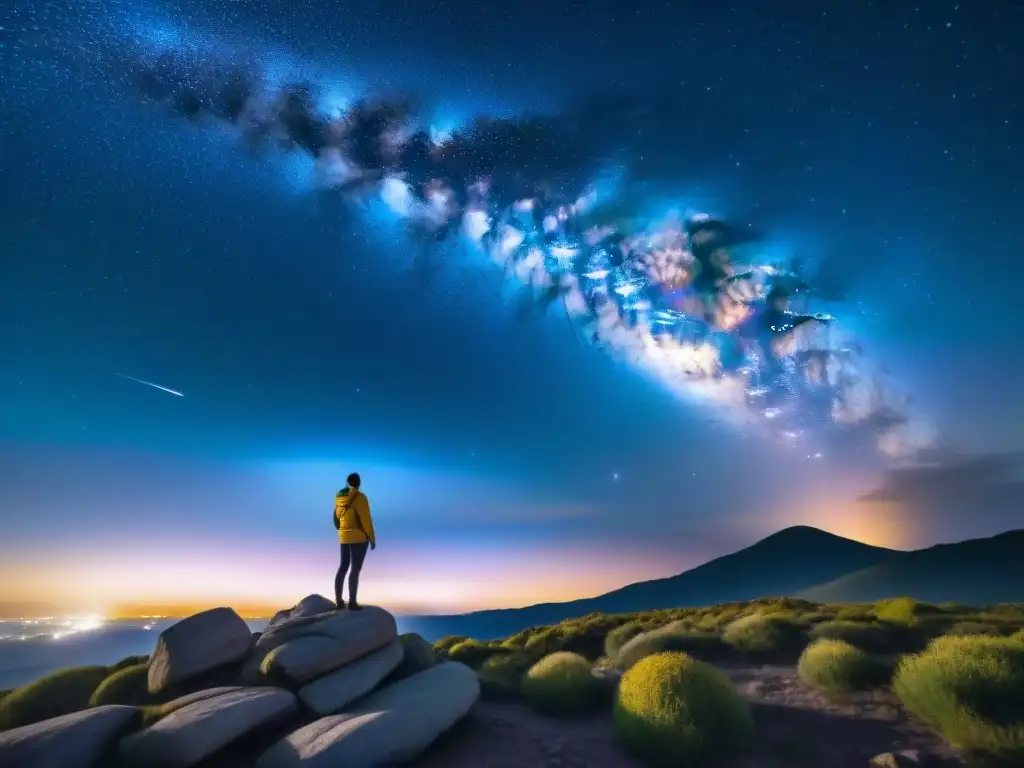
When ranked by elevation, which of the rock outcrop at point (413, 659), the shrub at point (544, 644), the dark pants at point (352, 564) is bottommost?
the shrub at point (544, 644)

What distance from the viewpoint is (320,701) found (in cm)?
1267

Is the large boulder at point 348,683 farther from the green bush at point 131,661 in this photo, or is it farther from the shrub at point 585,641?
the shrub at point 585,641

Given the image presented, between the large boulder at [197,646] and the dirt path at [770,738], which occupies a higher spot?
the large boulder at [197,646]

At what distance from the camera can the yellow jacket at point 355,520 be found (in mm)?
16047

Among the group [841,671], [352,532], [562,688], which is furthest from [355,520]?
[841,671]

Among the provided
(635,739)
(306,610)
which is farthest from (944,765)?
(306,610)

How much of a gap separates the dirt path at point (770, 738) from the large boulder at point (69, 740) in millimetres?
6048

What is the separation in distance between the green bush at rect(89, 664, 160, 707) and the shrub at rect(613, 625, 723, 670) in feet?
44.8

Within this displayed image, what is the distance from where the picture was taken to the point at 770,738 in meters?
11.4

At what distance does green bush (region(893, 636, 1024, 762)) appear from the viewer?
385 inches

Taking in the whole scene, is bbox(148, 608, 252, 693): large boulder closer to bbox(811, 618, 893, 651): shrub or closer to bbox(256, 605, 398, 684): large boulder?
bbox(256, 605, 398, 684): large boulder

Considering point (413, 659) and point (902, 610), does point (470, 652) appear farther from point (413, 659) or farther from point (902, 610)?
point (902, 610)

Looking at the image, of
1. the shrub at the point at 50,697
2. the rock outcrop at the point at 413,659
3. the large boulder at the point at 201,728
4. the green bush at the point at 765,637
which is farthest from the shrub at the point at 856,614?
the shrub at the point at 50,697

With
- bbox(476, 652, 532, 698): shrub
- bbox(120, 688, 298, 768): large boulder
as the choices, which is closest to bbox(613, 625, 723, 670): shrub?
bbox(476, 652, 532, 698): shrub
